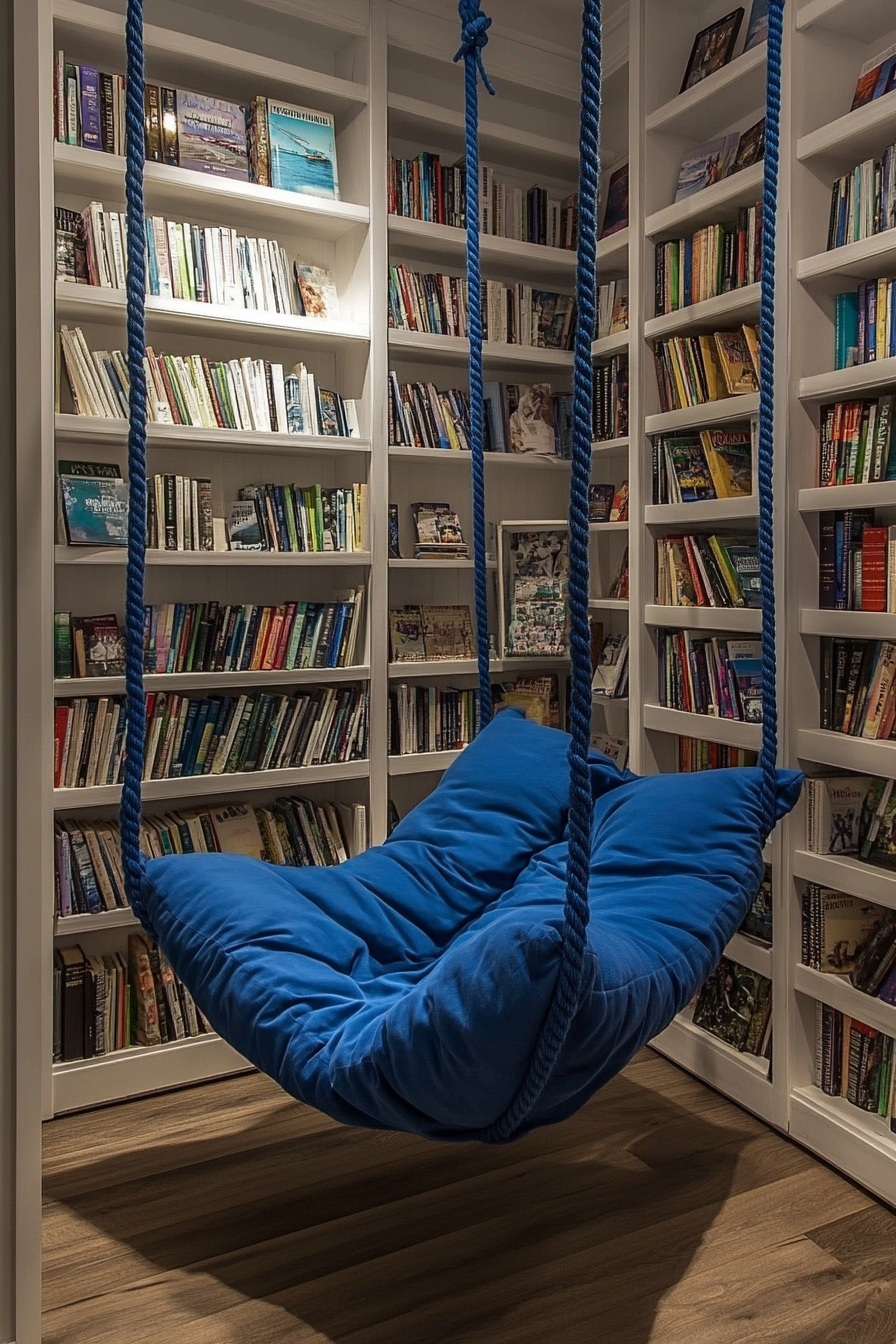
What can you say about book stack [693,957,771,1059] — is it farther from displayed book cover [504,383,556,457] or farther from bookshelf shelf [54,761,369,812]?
displayed book cover [504,383,556,457]

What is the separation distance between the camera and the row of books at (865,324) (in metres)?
2.22

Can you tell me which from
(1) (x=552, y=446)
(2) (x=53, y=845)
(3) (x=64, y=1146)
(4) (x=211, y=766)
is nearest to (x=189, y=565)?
(4) (x=211, y=766)

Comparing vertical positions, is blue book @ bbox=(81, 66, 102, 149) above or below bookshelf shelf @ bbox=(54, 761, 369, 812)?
above

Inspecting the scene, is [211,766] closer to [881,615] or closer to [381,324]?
[381,324]

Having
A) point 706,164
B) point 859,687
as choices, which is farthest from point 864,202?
point 859,687

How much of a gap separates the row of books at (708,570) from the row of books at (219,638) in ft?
2.80

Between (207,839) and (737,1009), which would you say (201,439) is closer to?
(207,839)

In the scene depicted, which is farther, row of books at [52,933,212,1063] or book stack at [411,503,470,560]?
book stack at [411,503,470,560]

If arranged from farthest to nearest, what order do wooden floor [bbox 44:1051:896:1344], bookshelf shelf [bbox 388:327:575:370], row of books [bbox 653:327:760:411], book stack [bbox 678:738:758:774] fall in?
bookshelf shelf [bbox 388:327:575:370], book stack [bbox 678:738:758:774], row of books [bbox 653:327:760:411], wooden floor [bbox 44:1051:896:1344]

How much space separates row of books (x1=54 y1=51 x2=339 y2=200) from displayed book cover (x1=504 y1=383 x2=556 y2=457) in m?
0.79

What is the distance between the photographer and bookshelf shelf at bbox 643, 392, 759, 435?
8.30 ft

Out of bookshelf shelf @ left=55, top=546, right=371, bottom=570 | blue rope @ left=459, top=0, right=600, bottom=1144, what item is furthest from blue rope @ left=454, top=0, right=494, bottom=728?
blue rope @ left=459, top=0, right=600, bottom=1144

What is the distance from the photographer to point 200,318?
8.75ft

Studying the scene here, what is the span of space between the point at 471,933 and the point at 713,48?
2345 millimetres
